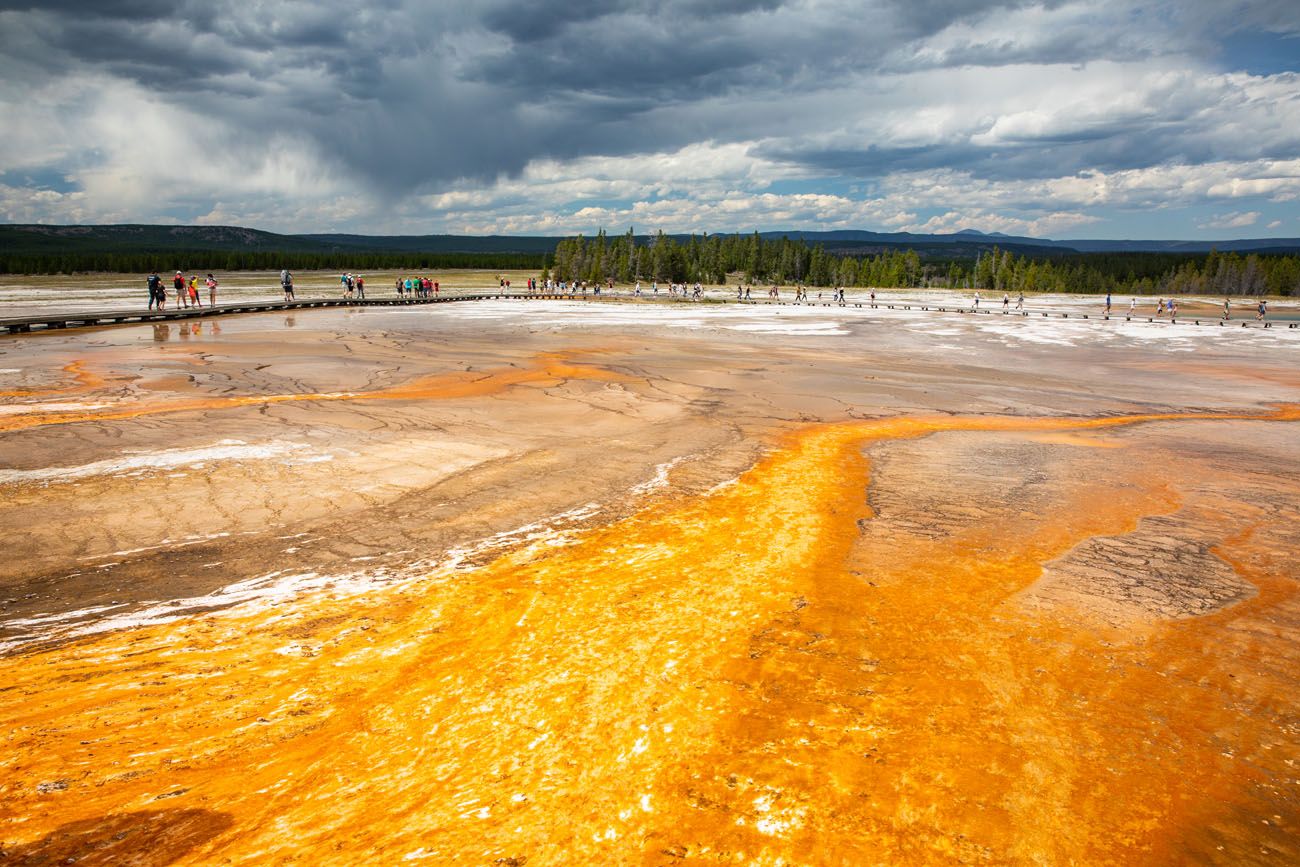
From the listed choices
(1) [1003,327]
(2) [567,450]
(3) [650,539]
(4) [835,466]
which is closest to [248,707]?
(3) [650,539]

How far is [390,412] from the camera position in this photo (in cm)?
1313

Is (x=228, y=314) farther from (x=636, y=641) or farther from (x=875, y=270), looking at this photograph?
(x=875, y=270)

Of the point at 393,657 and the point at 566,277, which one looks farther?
the point at 566,277

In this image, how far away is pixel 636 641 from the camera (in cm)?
546

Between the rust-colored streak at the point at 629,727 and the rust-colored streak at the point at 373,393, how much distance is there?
8745 mm

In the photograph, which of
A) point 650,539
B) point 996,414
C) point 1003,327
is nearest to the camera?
point 650,539

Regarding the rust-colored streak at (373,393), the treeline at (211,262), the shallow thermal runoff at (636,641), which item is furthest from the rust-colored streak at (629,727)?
the treeline at (211,262)

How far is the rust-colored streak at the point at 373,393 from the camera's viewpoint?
39.4 feet

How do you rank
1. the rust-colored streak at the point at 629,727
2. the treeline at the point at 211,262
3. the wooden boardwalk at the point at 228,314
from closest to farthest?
1. the rust-colored streak at the point at 629,727
2. the wooden boardwalk at the point at 228,314
3. the treeline at the point at 211,262

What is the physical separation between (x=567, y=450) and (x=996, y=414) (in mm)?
8769

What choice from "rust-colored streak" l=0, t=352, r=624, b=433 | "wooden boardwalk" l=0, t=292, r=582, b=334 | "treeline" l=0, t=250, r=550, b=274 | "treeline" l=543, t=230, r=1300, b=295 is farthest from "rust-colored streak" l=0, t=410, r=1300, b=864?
"treeline" l=0, t=250, r=550, b=274

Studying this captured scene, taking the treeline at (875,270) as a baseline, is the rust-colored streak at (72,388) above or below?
below

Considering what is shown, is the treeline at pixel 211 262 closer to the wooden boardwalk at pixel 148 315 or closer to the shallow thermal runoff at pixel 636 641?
the wooden boardwalk at pixel 148 315

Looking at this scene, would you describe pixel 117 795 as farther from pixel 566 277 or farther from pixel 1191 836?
pixel 566 277
